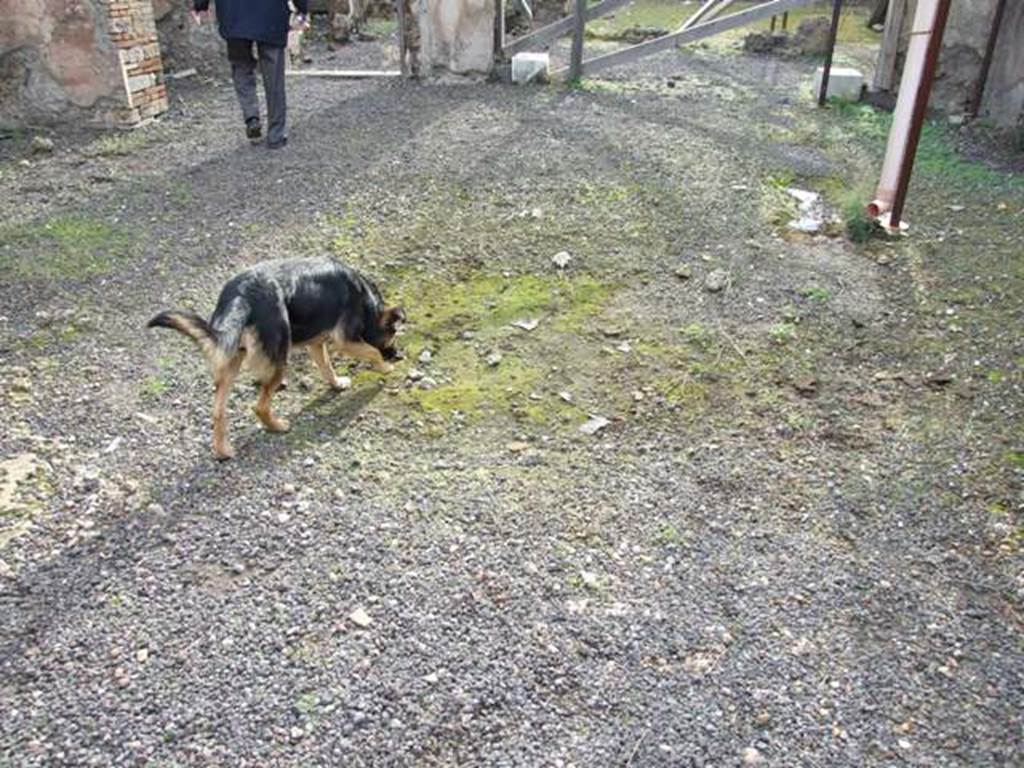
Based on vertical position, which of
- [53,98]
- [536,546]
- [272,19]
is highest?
[272,19]

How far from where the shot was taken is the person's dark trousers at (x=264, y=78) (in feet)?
23.2

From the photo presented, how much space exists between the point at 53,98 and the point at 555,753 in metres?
8.02

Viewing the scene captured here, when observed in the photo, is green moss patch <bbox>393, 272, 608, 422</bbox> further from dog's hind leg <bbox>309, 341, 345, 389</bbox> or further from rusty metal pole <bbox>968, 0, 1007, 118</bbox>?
rusty metal pole <bbox>968, 0, 1007, 118</bbox>

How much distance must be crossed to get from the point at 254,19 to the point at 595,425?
529cm

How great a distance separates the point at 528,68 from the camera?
32.2ft

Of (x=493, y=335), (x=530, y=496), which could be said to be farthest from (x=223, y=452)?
(x=493, y=335)

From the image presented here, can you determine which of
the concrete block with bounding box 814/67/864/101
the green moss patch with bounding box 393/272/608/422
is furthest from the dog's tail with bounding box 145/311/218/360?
the concrete block with bounding box 814/67/864/101

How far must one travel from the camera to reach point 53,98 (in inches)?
301

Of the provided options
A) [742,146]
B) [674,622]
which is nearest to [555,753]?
[674,622]

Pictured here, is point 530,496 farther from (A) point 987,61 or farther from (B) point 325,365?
(A) point 987,61

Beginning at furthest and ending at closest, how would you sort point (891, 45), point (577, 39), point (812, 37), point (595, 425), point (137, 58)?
point (812, 37), point (577, 39), point (891, 45), point (137, 58), point (595, 425)

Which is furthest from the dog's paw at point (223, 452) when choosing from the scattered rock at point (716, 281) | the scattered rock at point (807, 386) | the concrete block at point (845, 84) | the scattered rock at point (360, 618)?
the concrete block at point (845, 84)

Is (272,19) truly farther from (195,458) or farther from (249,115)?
(195,458)

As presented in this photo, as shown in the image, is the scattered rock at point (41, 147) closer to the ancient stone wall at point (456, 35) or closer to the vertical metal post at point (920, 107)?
the ancient stone wall at point (456, 35)
